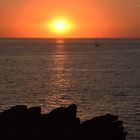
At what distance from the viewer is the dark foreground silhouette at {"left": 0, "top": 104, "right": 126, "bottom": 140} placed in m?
26.8

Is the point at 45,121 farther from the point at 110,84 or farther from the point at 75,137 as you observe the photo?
the point at 110,84

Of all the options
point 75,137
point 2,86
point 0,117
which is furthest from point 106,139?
point 2,86

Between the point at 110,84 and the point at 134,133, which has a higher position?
the point at 110,84

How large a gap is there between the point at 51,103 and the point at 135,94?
14.0 meters

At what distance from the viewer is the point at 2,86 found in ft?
264

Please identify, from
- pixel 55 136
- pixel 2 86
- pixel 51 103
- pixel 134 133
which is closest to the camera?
pixel 55 136

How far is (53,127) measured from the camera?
2805 cm

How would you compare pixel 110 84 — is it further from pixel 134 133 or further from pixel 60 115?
pixel 60 115

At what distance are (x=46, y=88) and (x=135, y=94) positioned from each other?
58.1 ft

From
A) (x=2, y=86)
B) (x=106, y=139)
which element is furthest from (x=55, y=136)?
(x=2, y=86)

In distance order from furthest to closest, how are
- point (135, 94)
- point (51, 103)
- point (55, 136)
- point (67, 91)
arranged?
point (67, 91), point (135, 94), point (51, 103), point (55, 136)

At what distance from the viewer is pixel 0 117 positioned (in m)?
28.4

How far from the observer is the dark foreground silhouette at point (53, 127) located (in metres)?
26.8

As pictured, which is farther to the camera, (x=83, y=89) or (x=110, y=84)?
(x=110, y=84)
